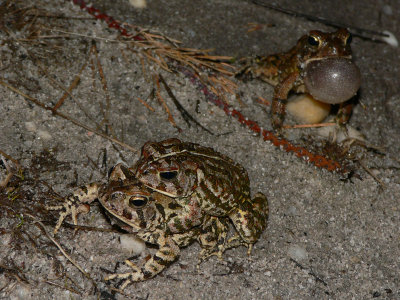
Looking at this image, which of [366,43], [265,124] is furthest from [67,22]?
[366,43]

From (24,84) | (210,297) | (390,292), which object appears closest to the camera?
(210,297)

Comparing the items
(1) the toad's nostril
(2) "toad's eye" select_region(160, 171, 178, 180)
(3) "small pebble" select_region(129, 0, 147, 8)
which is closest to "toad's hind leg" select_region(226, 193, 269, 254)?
(2) "toad's eye" select_region(160, 171, 178, 180)

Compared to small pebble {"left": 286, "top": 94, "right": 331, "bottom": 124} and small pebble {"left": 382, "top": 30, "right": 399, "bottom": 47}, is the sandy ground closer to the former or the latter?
small pebble {"left": 286, "top": 94, "right": 331, "bottom": 124}

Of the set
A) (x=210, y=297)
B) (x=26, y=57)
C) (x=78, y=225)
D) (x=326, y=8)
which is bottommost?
(x=210, y=297)

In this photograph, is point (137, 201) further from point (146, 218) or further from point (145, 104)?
point (145, 104)

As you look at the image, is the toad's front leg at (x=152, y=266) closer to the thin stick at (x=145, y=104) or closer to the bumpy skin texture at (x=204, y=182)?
the bumpy skin texture at (x=204, y=182)

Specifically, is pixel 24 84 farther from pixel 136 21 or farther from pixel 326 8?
pixel 326 8

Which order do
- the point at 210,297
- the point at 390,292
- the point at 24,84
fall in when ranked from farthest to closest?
the point at 24,84, the point at 390,292, the point at 210,297
